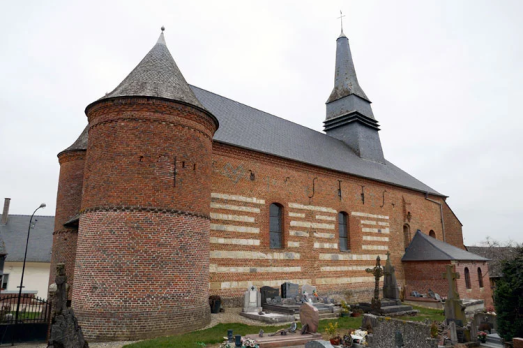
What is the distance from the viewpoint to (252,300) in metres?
14.3

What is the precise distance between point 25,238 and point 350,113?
29.0m

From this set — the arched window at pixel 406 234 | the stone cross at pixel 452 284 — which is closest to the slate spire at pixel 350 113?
the arched window at pixel 406 234

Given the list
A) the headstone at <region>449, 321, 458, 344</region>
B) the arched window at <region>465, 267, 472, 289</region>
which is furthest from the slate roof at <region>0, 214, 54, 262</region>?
the arched window at <region>465, 267, 472, 289</region>

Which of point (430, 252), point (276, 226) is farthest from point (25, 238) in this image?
point (430, 252)

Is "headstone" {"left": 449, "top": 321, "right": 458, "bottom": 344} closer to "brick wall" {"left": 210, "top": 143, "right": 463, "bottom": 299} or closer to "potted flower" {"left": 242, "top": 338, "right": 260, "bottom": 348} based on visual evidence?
"potted flower" {"left": 242, "top": 338, "right": 260, "bottom": 348}

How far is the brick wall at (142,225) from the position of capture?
34.7 feet

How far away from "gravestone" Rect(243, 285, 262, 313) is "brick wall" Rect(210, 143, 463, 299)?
79cm

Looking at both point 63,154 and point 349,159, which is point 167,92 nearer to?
point 63,154

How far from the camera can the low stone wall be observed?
808 centimetres

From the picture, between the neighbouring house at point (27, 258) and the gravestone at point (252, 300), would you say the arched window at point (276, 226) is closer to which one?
the gravestone at point (252, 300)

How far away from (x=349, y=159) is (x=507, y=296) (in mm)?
14781

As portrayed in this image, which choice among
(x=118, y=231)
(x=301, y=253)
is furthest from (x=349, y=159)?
(x=118, y=231)

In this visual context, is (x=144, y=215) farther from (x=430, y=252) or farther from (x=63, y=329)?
(x=430, y=252)

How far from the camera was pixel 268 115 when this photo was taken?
2261cm
